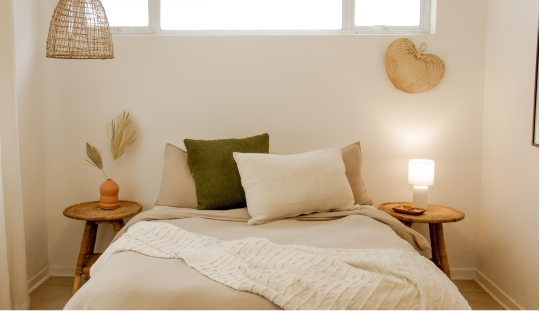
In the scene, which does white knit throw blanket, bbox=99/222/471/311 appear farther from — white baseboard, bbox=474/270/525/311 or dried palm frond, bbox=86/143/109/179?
white baseboard, bbox=474/270/525/311

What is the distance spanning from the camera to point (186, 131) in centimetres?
346

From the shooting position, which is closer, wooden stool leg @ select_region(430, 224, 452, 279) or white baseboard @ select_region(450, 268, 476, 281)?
wooden stool leg @ select_region(430, 224, 452, 279)

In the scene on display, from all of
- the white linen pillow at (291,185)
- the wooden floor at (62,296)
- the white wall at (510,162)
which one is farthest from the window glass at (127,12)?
the white wall at (510,162)

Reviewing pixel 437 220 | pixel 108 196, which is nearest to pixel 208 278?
pixel 108 196

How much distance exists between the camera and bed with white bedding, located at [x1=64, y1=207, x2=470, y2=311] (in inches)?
68.0

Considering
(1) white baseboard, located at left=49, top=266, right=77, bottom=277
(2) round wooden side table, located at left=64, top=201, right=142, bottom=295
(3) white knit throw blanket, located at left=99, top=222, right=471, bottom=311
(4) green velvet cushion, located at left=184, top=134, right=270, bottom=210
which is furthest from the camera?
(1) white baseboard, located at left=49, top=266, right=77, bottom=277

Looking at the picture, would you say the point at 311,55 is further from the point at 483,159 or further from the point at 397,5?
the point at 483,159

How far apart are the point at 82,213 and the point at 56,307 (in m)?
0.58

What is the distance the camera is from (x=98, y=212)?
311cm

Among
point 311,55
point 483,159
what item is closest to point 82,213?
point 311,55

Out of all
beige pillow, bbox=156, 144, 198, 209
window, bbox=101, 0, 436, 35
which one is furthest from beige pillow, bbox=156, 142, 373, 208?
window, bbox=101, 0, 436, 35

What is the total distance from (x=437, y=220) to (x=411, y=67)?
1061mm

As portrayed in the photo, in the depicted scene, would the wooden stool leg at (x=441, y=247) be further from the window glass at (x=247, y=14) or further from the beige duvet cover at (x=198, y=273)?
the window glass at (x=247, y=14)

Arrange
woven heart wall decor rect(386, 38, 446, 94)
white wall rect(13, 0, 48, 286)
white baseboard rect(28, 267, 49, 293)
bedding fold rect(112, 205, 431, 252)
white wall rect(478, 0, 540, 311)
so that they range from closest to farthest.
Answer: bedding fold rect(112, 205, 431, 252) → white wall rect(478, 0, 540, 311) → white wall rect(13, 0, 48, 286) → white baseboard rect(28, 267, 49, 293) → woven heart wall decor rect(386, 38, 446, 94)
